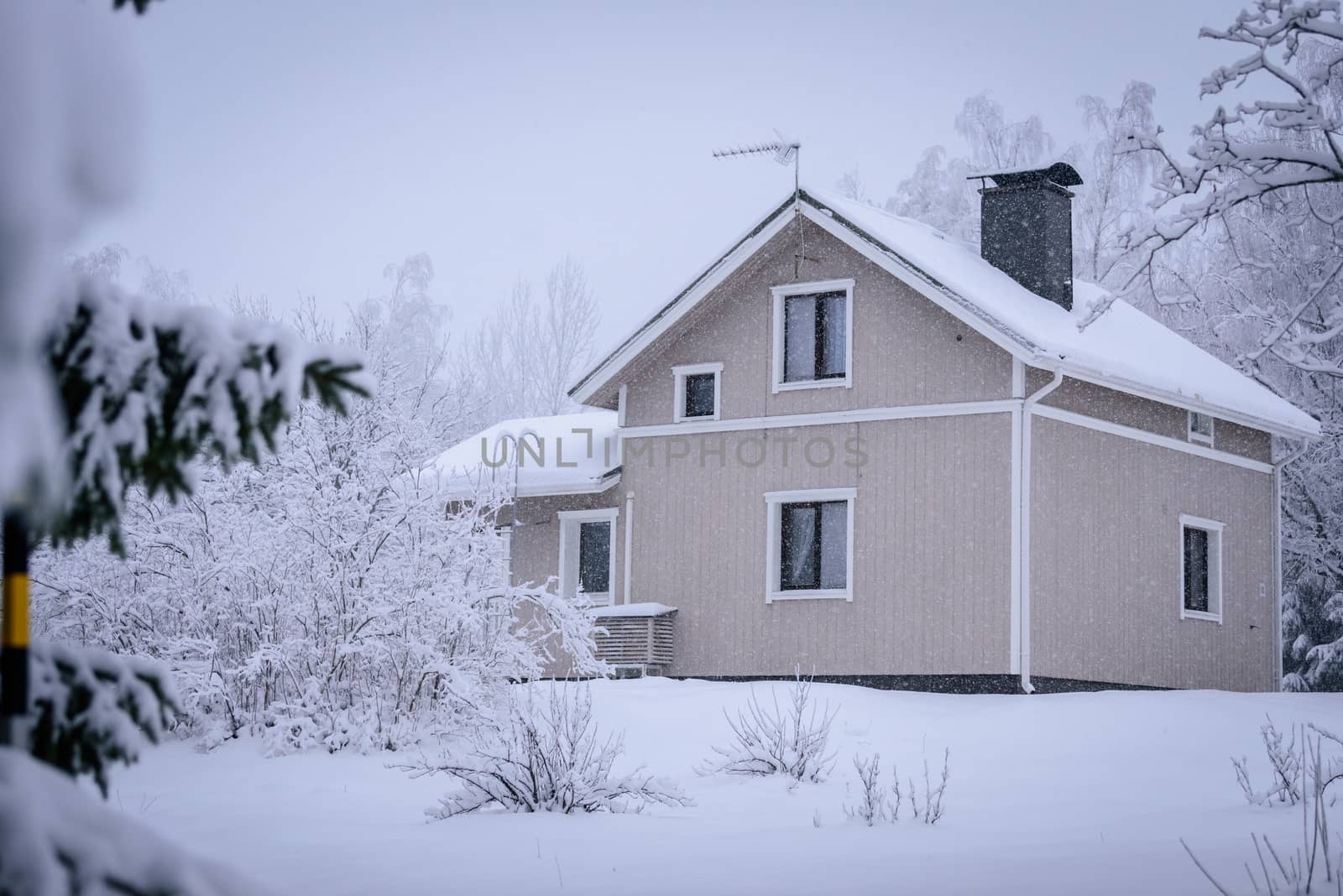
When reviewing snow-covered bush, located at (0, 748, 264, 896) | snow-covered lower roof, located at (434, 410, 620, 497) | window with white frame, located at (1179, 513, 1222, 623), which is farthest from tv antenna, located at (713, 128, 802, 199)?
snow-covered bush, located at (0, 748, 264, 896)

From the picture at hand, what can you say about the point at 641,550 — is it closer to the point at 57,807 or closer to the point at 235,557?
the point at 235,557

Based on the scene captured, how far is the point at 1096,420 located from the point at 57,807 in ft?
56.4

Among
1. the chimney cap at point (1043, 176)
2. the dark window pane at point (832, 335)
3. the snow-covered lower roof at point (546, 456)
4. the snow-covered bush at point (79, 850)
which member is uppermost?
the chimney cap at point (1043, 176)

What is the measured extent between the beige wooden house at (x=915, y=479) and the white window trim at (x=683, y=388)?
0.11 ft

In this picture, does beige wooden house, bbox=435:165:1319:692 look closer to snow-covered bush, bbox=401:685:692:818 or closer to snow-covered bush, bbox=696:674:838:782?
snow-covered bush, bbox=696:674:838:782

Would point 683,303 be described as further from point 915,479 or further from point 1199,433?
point 1199,433

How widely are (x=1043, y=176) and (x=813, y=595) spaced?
6182 millimetres

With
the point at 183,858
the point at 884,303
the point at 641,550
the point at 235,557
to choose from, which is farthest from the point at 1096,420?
the point at 183,858

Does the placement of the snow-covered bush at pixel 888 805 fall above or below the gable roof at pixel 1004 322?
below

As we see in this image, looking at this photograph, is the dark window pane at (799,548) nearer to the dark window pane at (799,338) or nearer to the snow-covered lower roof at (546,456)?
the dark window pane at (799,338)

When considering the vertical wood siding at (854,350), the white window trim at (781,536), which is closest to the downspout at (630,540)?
the vertical wood siding at (854,350)

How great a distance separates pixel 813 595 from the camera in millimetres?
18500

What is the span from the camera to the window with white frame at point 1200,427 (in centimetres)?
2030

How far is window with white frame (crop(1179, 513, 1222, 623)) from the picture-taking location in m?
20.2
